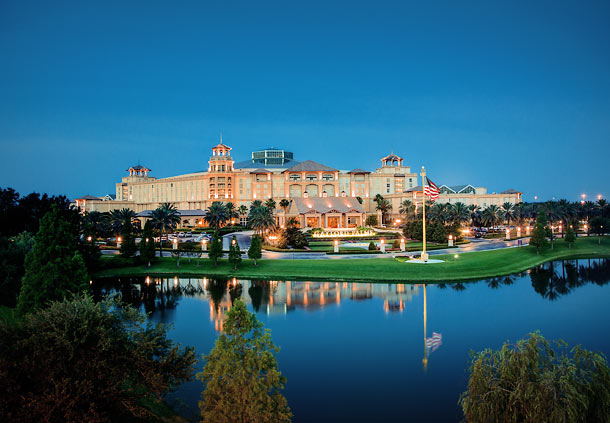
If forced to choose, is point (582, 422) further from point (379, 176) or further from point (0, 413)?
point (379, 176)

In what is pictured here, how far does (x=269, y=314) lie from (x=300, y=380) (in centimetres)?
1101

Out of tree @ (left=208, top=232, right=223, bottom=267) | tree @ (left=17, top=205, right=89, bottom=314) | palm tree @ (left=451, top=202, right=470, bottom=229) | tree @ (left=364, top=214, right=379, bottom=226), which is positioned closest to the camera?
tree @ (left=17, top=205, right=89, bottom=314)

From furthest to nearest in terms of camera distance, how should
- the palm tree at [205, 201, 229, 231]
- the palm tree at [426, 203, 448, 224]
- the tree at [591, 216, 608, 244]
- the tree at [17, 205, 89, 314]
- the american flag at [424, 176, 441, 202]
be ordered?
the palm tree at [205, 201, 229, 231] → the palm tree at [426, 203, 448, 224] → the tree at [591, 216, 608, 244] → the american flag at [424, 176, 441, 202] → the tree at [17, 205, 89, 314]

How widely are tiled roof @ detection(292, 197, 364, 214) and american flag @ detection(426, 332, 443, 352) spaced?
71913 mm

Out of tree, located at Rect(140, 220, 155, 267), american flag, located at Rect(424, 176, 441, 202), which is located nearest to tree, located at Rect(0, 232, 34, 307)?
tree, located at Rect(140, 220, 155, 267)

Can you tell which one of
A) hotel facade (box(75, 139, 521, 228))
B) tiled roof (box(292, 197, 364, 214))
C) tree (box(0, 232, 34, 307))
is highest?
hotel facade (box(75, 139, 521, 228))

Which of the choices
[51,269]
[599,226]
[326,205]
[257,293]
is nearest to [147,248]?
[257,293]

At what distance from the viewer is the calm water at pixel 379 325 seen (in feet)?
55.5

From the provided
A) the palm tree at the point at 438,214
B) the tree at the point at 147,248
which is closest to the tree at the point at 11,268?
the tree at the point at 147,248

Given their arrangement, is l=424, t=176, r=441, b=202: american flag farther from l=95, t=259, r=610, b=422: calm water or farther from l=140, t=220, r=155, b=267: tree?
l=140, t=220, r=155, b=267: tree

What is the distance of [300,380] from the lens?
1856 cm

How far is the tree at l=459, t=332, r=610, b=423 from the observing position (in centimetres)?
1098

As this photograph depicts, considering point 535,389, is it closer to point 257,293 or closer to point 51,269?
point 51,269

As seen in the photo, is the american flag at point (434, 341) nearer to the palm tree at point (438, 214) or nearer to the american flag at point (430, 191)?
the american flag at point (430, 191)
